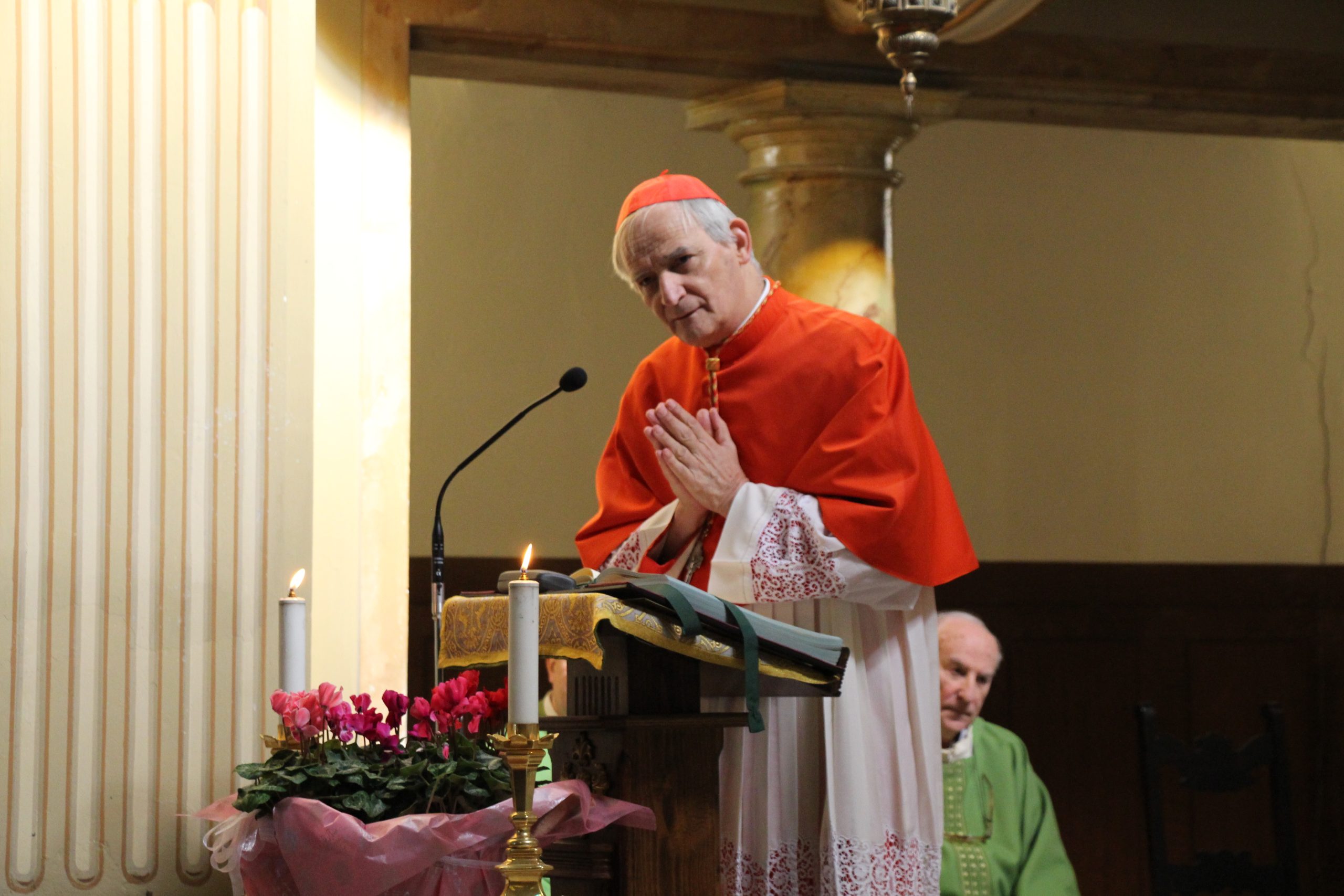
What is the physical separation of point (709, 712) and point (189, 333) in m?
1.85

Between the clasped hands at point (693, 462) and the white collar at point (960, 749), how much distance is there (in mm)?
2115

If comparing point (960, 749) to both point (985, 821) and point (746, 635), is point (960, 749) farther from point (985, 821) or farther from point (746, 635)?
point (746, 635)

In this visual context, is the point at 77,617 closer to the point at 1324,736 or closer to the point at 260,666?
the point at 260,666

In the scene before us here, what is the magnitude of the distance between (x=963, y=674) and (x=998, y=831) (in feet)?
1.68

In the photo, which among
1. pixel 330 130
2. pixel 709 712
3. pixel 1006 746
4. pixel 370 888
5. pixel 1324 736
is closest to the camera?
pixel 370 888

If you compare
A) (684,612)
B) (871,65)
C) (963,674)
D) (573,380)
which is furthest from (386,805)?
(871,65)

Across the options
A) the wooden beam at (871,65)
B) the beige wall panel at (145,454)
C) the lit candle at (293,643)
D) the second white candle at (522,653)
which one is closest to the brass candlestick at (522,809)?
the second white candle at (522,653)

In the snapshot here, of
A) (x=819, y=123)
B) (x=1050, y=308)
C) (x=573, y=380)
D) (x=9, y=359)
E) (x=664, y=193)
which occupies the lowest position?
(x=573, y=380)

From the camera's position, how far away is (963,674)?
18.6 ft

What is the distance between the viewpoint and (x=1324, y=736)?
8602 mm

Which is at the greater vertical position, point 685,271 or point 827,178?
point 827,178

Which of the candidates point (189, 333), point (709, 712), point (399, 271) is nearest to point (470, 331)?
point (399, 271)

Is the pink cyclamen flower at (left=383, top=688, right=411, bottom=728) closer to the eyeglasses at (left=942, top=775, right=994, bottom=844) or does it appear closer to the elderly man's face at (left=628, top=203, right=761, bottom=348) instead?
the elderly man's face at (left=628, top=203, right=761, bottom=348)

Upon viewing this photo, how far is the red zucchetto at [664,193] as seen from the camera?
3.94 meters
